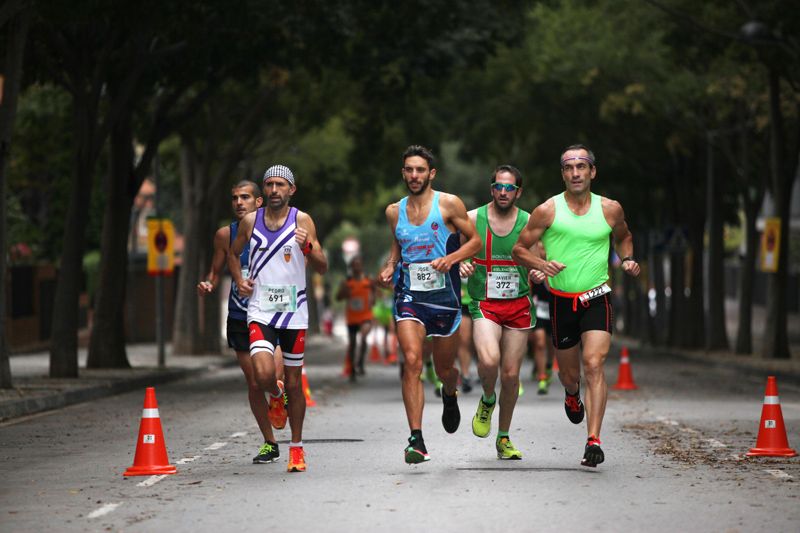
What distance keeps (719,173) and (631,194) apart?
10.4m

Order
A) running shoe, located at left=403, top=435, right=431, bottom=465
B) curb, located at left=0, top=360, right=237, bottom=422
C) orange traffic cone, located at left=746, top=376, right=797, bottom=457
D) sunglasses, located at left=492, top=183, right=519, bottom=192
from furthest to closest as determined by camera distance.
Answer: curb, located at left=0, top=360, right=237, bottom=422
orange traffic cone, located at left=746, top=376, right=797, bottom=457
sunglasses, located at left=492, top=183, right=519, bottom=192
running shoe, located at left=403, top=435, right=431, bottom=465

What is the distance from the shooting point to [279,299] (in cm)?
1138

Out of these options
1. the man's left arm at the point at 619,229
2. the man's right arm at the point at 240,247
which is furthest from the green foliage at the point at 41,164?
the man's left arm at the point at 619,229

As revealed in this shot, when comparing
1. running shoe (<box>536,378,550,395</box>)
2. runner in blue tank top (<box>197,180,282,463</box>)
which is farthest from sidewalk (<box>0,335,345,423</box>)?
runner in blue tank top (<box>197,180,282,463</box>)

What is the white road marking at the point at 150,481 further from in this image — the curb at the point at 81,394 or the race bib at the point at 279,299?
the curb at the point at 81,394

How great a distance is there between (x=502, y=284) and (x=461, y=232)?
0.71m

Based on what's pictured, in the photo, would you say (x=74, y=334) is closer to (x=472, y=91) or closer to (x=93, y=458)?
(x=93, y=458)

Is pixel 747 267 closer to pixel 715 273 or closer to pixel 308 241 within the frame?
pixel 715 273

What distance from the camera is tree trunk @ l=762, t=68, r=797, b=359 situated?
1263 inches

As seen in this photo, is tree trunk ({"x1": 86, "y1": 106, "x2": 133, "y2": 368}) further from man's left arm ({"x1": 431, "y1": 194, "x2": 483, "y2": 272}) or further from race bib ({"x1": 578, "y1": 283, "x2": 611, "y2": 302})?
race bib ({"x1": 578, "y1": 283, "x2": 611, "y2": 302})

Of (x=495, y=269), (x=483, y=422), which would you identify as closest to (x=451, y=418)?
(x=483, y=422)

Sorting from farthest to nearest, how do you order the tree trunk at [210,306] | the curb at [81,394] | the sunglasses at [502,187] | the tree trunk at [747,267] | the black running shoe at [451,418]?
the tree trunk at [210,306], the tree trunk at [747,267], the curb at [81,394], the sunglasses at [502,187], the black running shoe at [451,418]

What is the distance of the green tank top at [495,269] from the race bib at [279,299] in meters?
1.48

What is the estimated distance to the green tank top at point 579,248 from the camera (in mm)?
11602
